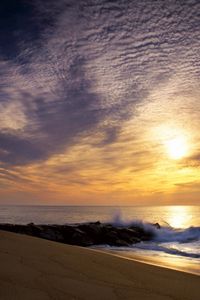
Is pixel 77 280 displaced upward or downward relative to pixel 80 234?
downward

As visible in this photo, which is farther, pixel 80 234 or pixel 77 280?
pixel 80 234

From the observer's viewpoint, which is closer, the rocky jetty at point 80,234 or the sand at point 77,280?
the sand at point 77,280

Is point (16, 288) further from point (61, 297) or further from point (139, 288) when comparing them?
point (139, 288)

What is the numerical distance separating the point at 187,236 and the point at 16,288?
31643 mm

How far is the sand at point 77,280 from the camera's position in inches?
153

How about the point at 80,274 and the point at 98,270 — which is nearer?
the point at 80,274

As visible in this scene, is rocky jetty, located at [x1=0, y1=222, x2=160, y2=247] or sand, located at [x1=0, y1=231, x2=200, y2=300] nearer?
sand, located at [x1=0, y1=231, x2=200, y2=300]

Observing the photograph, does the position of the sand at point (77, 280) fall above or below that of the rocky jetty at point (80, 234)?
below

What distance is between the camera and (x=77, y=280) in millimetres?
4652

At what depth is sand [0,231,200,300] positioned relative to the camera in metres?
3.89

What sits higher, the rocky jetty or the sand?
the rocky jetty

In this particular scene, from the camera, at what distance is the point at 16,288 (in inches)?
151

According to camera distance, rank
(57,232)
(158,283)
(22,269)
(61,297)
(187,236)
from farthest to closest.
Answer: (187,236), (57,232), (158,283), (22,269), (61,297)

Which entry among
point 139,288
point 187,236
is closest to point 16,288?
point 139,288
